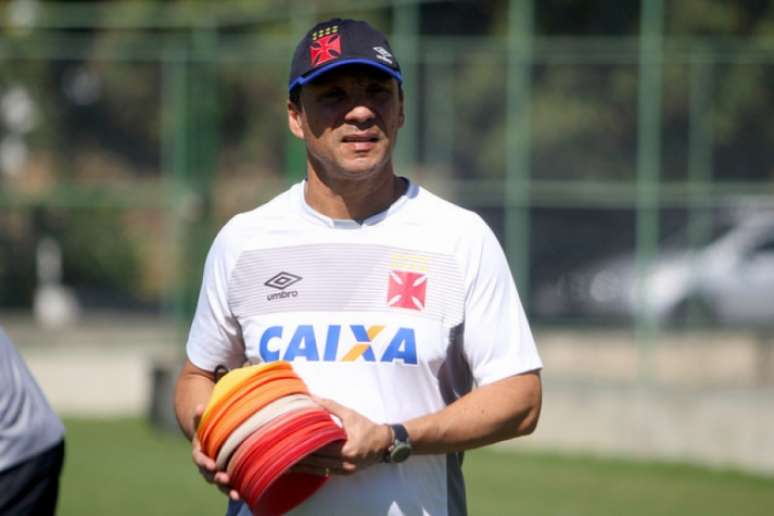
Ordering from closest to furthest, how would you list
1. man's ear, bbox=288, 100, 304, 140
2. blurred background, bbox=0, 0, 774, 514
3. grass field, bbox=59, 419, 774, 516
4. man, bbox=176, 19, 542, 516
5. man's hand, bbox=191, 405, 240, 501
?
man's hand, bbox=191, 405, 240, 501, man, bbox=176, 19, 542, 516, man's ear, bbox=288, 100, 304, 140, grass field, bbox=59, 419, 774, 516, blurred background, bbox=0, 0, 774, 514

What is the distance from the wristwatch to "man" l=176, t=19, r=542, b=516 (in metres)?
0.02

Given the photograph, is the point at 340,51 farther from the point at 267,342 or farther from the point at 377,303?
the point at 267,342

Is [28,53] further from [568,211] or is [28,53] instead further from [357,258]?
A: [357,258]

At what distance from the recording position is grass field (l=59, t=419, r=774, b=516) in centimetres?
1028

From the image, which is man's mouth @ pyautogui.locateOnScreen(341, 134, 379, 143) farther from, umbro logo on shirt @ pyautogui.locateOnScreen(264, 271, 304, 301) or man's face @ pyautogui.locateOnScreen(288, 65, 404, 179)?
umbro logo on shirt @ pyautogui.locateOnScreen(264, 271, 304, 301)

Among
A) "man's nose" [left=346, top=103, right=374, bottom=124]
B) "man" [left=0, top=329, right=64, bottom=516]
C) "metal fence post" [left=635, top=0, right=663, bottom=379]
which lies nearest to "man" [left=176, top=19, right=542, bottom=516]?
"man's nose" [left=346, top=103, right=374, bottom=124]

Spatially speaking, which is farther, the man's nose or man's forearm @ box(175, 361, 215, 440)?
man's forearm @ box(175, 361, 215, 440)

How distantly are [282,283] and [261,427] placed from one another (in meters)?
0.50

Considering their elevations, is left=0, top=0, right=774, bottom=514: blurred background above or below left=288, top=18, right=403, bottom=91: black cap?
below

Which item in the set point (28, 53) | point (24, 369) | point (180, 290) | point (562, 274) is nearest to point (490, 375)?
point (24, 369)

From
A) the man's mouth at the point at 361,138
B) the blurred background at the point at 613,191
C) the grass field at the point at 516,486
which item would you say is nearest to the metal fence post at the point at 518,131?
the blurred background at the point at 613,191

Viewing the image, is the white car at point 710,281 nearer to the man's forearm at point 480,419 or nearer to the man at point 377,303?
the man at point 377,303

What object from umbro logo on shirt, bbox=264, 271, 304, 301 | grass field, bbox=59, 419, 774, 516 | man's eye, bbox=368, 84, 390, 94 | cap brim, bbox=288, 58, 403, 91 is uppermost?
cap brim, bbox=288, 58, 403, 91

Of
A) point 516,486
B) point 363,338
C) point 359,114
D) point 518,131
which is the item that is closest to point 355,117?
point 359,114
